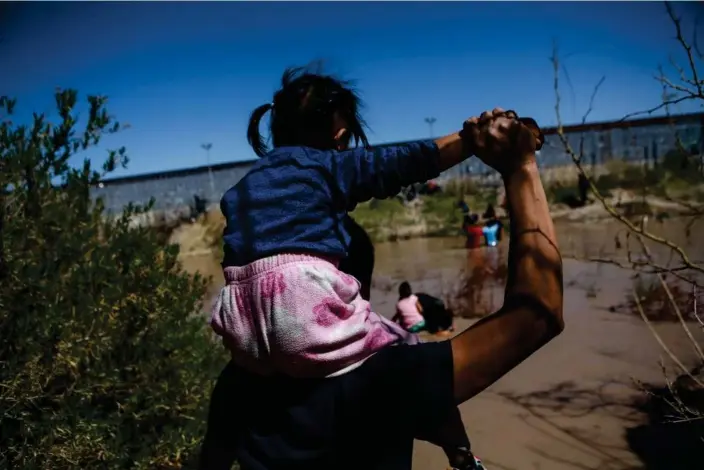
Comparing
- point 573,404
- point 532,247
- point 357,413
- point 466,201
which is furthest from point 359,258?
point 466,201

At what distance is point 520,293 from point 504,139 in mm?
247

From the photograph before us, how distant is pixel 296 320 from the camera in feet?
3.20

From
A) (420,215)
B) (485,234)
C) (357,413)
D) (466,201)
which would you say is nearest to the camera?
(357,413)

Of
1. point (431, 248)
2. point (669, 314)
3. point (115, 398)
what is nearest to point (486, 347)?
point (115, 398)

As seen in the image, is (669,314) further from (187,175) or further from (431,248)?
(187,175)

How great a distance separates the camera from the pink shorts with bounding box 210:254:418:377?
980mm

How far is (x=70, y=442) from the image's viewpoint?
2588 mm

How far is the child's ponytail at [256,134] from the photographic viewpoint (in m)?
1.41

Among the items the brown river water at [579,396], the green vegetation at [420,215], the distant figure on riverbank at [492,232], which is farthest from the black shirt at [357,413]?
the green vegetation at [420,215]

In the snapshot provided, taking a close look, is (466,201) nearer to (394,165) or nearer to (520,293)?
(394,165)

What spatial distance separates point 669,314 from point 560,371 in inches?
101

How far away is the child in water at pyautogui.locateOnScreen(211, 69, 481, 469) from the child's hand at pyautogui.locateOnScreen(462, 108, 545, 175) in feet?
0.28

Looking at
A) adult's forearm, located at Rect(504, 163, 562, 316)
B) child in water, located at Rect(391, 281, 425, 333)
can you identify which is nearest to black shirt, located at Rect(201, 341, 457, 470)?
adult's forearm, located at Rect(504, 163, 562, 316)

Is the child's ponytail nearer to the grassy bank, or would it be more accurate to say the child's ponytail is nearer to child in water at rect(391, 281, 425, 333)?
child in water at rect(391, 281, 425, 333)
